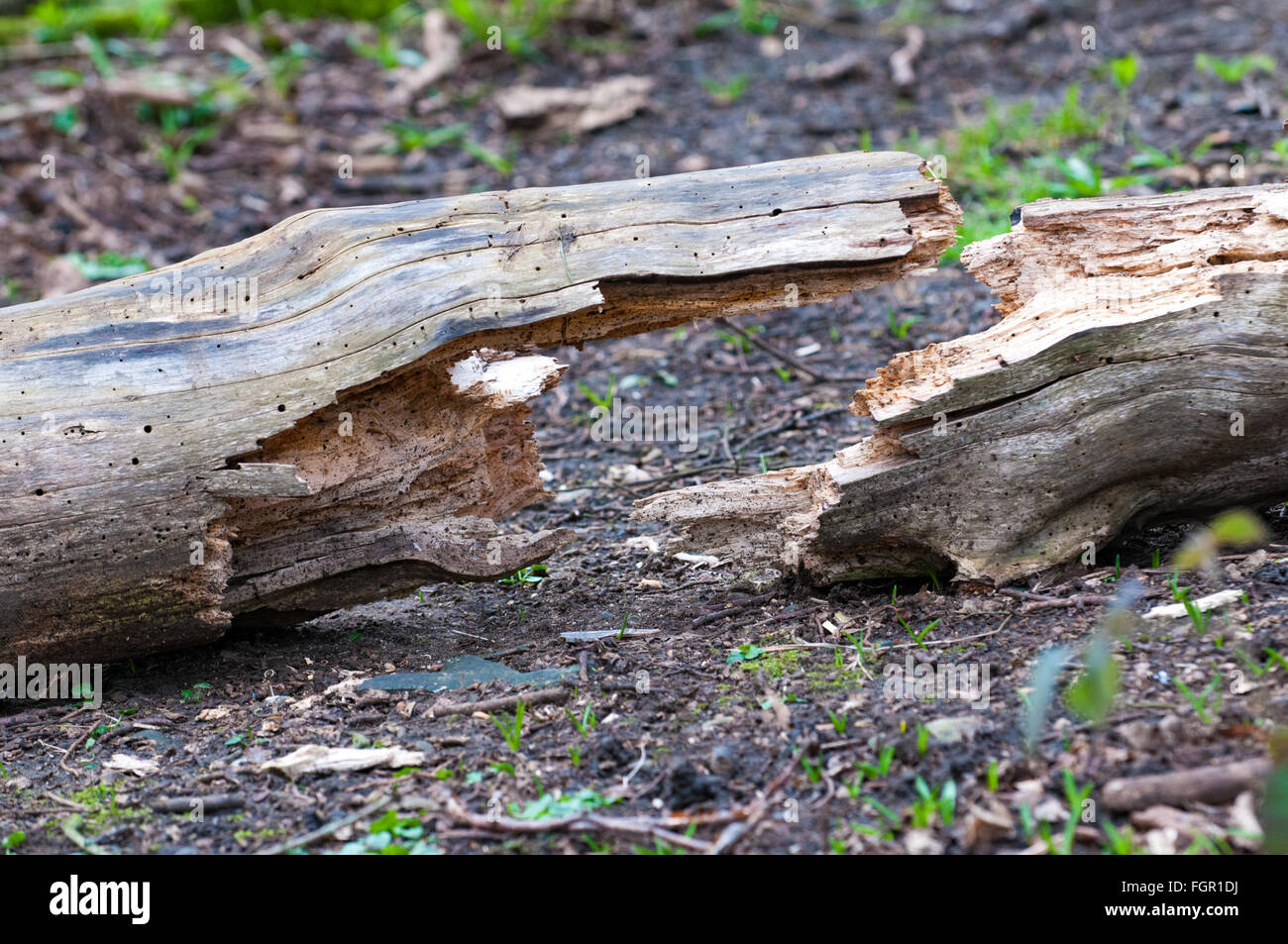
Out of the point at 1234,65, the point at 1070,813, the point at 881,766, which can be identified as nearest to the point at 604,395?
the point at 881,766

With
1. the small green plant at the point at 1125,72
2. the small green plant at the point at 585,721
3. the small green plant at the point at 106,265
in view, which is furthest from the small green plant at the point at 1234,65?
the small green plant at the point at 106,265

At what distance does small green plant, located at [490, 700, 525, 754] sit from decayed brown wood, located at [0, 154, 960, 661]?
67 cm

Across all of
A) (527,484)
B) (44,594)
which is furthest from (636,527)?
(44,594)

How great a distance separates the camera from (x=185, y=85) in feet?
27.7

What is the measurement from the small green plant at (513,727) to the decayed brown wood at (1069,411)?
0.79 meters

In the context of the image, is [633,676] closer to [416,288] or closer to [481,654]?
[481,654]

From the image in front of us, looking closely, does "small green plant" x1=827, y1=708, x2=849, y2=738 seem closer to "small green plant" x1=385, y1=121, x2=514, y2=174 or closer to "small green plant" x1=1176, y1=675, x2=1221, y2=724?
"small green plant" x1=1176, y1=675, x2=1221, y2=724

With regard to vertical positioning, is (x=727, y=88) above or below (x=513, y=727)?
above

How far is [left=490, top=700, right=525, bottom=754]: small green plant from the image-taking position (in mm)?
2926

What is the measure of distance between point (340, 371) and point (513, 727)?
117 cm

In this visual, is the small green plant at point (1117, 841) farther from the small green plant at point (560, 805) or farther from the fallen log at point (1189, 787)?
the small green plant at point (560, 805)

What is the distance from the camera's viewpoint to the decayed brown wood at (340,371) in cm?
324

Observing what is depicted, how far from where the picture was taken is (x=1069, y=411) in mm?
3248

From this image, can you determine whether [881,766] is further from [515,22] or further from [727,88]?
[515,22]
